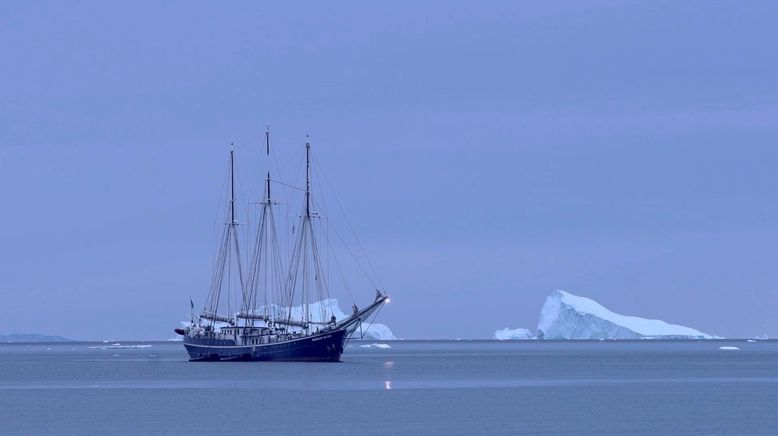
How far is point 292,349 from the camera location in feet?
384

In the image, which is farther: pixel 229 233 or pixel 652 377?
pixel 229 233

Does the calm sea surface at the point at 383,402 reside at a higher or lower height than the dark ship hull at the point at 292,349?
lower

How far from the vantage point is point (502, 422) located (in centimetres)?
6022

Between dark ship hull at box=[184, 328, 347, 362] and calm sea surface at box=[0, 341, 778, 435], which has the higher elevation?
dark ship hull at box=[184, 328, 347, 362]

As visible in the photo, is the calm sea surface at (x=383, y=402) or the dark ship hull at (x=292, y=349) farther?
the dark ship hull at (x=292, y=349)

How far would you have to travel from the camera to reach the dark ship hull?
11706cm

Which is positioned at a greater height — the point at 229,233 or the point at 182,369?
the point at 229,233

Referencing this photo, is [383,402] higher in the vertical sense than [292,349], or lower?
lower

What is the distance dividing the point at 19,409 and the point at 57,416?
16.4 feet

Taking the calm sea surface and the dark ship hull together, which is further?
the dark ship hull

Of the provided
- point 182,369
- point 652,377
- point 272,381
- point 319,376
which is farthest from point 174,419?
point 182,369

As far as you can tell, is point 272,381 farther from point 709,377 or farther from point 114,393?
point 709,377

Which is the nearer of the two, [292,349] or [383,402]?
[383,402]

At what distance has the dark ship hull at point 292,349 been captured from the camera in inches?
4609
